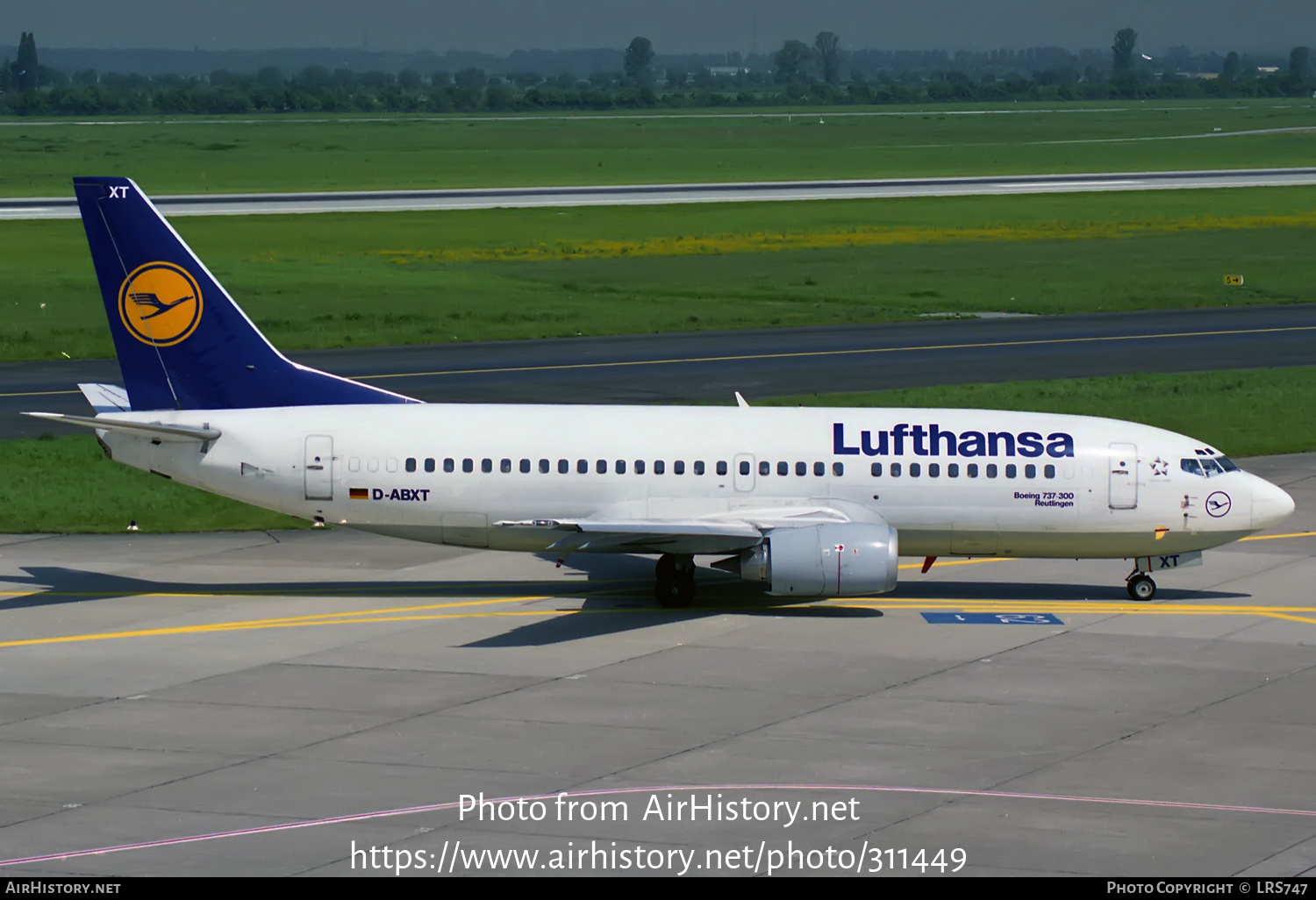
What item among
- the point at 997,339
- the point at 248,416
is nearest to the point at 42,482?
the point at 248,416

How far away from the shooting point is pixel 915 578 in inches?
1651

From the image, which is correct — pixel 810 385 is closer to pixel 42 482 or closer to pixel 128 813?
pixel 42 482

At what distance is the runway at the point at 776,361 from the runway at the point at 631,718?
20965 mm

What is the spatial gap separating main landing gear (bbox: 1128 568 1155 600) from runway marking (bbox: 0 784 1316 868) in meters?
14.2

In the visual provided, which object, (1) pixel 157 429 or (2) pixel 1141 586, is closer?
(1) pixel 157 429

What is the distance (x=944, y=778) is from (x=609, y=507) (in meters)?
13.3

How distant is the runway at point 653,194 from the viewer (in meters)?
130

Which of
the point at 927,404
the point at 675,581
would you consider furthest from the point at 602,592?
the point at 927,404

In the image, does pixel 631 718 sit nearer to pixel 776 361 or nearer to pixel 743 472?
pixel 743 472

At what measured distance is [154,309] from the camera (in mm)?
38781

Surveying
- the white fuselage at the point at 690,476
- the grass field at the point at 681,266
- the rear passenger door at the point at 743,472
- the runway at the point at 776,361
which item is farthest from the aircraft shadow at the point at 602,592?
the grass field at the point at 681,266

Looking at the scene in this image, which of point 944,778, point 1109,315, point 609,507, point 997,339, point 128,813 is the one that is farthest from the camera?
point 1109,315

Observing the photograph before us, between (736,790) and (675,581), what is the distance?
12.3m

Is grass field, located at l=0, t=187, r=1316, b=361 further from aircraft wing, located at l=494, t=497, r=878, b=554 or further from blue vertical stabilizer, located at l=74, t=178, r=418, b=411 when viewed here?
aircraft wing, located at l=494, t=497, r=878, b=554
